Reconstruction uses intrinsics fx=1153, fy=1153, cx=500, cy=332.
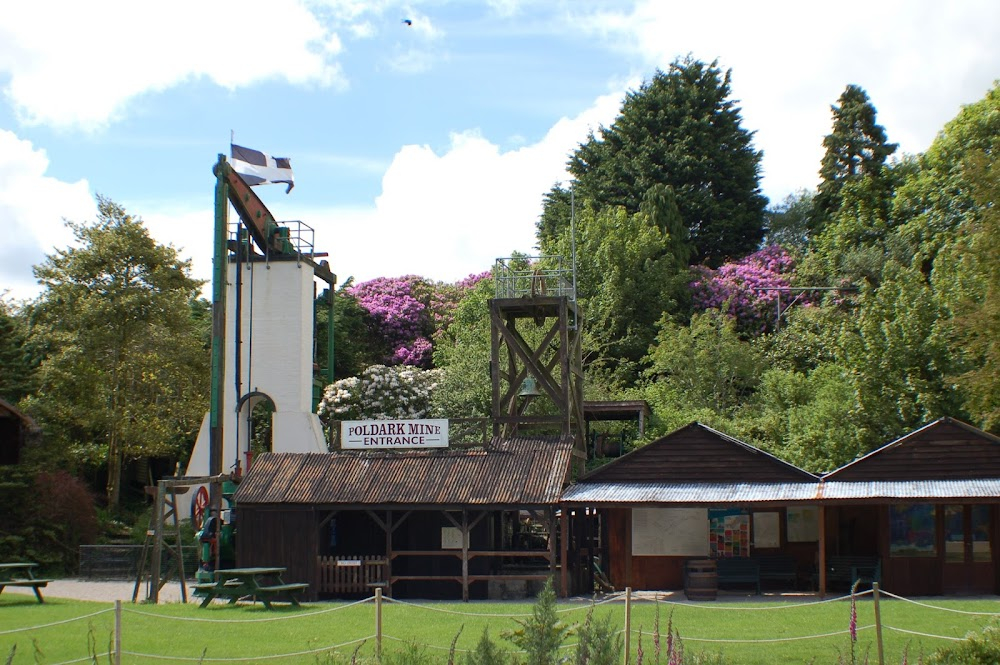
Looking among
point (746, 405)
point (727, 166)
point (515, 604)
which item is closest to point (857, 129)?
point (727, 166)

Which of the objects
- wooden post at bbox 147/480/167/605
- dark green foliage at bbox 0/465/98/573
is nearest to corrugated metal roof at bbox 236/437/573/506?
wooden post at bbox 147/480/167/605

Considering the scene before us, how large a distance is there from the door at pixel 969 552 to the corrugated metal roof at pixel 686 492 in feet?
9.31

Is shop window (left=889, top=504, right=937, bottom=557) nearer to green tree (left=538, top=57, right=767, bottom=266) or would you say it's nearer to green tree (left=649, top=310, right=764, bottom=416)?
green tree (left=649, top=310, right=764, bottom=416)

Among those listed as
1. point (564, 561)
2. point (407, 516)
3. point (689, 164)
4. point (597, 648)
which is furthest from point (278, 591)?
point (689, 164)

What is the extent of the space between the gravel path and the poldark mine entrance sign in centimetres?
486

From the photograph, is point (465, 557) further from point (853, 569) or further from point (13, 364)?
point (13, 364)

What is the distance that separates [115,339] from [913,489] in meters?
23.4

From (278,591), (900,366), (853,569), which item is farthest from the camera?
(900,366)

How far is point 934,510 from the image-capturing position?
2297 centimetres

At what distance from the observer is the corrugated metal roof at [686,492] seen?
888 inches

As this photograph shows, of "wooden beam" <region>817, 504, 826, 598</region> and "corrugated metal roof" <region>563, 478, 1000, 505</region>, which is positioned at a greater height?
"corrugated metal roof" <region>563, 478, 1000, 505</region>

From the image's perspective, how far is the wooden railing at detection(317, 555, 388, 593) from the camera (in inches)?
944

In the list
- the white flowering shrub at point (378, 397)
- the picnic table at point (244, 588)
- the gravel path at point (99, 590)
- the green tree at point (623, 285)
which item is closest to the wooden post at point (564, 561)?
the picnic table at point (244, 588)

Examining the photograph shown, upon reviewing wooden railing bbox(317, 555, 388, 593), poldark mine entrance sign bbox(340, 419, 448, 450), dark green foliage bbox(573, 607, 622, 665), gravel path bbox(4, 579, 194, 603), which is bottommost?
gravel path bbox(4, 579, 194, 603)
